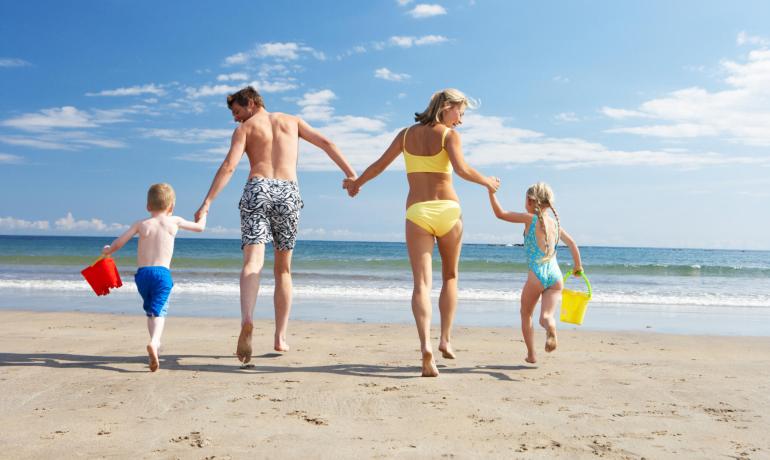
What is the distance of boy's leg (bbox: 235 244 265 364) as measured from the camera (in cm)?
464

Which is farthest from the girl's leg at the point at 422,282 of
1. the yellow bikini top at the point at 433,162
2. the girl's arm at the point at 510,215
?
the girl's arm at the point at 510,215

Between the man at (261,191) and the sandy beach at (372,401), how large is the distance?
24.5 inches

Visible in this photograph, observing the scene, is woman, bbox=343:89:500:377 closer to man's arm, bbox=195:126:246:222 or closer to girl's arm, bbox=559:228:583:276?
girl's arm, bbox=559:228:583:276

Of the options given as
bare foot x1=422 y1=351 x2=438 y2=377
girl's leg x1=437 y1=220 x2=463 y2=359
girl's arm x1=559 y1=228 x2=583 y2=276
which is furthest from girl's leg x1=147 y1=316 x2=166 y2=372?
girl's arm x1=559 y1=228 x2=583 y2=276

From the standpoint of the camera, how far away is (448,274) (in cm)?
480

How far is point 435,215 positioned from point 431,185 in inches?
8.9

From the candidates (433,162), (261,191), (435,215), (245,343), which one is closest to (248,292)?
(245,343)

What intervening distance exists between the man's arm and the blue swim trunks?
51cm

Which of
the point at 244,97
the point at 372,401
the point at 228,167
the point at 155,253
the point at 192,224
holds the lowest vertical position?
the point at 372,401

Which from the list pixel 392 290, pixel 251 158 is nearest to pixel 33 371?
pixel 251 158

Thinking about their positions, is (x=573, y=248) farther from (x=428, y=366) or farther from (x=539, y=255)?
(x=428, y=366)

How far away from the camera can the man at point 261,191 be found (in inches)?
190

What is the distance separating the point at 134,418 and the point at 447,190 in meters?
2.58

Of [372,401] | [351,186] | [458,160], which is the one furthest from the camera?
[351,186]
